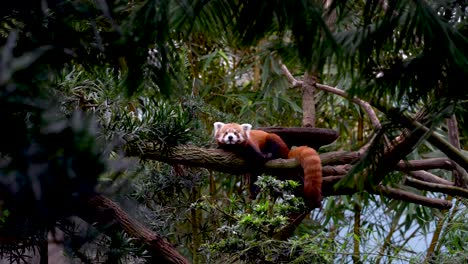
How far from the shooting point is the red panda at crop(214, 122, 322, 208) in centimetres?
281

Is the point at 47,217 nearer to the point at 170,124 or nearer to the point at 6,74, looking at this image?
the point at 6,74

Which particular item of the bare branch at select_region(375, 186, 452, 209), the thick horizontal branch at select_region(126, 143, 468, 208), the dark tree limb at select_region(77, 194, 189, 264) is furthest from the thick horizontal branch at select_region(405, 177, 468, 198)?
the dark tree limb at select_region(77, 194, 189, 264)

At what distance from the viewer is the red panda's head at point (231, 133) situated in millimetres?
3244

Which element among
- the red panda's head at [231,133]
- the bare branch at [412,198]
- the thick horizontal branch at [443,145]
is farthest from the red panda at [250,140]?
the thick horizontal branch at [443,145]

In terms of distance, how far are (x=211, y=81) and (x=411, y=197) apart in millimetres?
1878

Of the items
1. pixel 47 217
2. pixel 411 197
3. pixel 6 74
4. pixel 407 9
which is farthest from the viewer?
pixel 411 197

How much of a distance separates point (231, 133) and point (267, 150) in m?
0.23

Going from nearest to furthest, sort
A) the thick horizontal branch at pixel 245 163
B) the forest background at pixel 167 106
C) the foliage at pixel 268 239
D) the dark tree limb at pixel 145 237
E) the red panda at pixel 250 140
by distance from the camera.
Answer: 1. the forest background at pixel 167 106
2. the dark tree limb at pixel 145 237
3. the foliage at pixel 268 239
4. the thick horizontal branch at pixel 245 163
5. the red panda at pixel 250 140

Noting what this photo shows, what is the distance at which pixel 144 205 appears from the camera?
9.76 ft

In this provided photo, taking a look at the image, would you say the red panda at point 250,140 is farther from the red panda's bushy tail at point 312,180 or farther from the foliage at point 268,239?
the foliage at point 268,239

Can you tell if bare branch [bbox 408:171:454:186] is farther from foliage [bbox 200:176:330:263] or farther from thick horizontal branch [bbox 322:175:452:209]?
foliage [bbox 200:176:330:263]

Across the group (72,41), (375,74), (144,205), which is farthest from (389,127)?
(144,205)

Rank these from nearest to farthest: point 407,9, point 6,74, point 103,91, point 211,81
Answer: point 6,74 < point 407,9 < point 103,91 < point 211,81

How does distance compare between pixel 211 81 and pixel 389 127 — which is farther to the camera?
pixel 211 81
